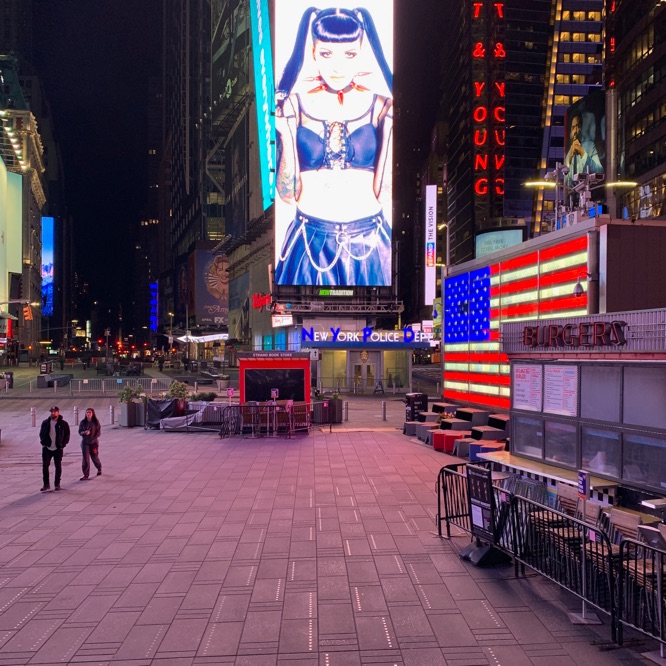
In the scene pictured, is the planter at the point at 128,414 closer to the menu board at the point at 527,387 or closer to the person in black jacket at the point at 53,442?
the person in black jacket at the point at 53,442

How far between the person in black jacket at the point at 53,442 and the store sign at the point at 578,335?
10970 millimetres

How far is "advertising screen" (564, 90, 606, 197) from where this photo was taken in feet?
165

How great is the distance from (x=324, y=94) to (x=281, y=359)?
35.9 m

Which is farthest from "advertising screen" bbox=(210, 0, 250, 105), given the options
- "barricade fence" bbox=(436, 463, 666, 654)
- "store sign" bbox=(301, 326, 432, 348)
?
"barricade fence" bbox=(436, 463, 666, 654)

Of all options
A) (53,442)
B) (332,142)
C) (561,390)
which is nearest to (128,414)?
(53,442)

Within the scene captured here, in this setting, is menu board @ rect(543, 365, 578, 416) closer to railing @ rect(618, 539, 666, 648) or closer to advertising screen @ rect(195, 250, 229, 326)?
railing @ rect(618, 539, 666, 648)

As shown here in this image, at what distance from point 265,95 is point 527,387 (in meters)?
65.1

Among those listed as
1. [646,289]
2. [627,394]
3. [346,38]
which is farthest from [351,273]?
[627,394]

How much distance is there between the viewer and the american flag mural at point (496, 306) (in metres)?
20.0

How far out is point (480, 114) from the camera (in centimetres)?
10538

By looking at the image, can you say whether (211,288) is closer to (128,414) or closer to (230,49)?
(230,49)

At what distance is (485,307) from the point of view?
1049 inches

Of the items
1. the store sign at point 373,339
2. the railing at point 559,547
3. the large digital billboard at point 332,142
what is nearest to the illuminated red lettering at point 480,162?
the large digital billboard at point 332,142

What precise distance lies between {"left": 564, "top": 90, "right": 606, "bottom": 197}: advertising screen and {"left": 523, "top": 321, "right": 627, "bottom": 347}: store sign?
40.8 metres
